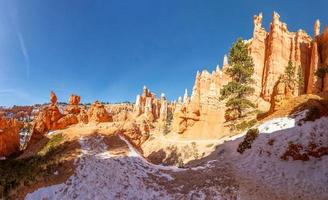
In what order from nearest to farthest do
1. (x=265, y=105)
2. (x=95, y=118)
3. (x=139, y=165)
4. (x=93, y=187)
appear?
(x=93, y=187)
(x=139, y=165)
(x=95, y=118)
(x=265, y=105)

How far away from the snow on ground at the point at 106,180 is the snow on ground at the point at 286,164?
22.0 ft

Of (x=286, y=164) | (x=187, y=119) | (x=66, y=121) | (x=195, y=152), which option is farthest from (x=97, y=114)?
(x=187, y=119)

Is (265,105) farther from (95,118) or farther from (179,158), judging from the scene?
(95,118)

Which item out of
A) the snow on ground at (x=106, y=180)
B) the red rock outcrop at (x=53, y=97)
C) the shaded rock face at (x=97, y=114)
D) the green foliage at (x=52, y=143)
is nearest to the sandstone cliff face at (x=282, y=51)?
the shaded rock face at (x=97, y=114)

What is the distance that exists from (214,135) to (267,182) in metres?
33.8

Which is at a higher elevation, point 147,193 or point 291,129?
point 291,129

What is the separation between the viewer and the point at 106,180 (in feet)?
56.3

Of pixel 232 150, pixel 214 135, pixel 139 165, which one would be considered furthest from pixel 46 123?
pixel 214 135

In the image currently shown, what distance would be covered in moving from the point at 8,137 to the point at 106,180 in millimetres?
9353

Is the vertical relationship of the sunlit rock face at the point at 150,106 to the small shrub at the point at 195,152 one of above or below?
above

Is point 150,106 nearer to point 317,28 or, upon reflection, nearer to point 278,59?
point 278,59

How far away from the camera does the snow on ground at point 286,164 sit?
55.6 ft

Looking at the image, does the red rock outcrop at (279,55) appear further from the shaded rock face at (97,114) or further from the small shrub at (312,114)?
the shaded rock face at (97,114)

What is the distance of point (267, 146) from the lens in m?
22.6
